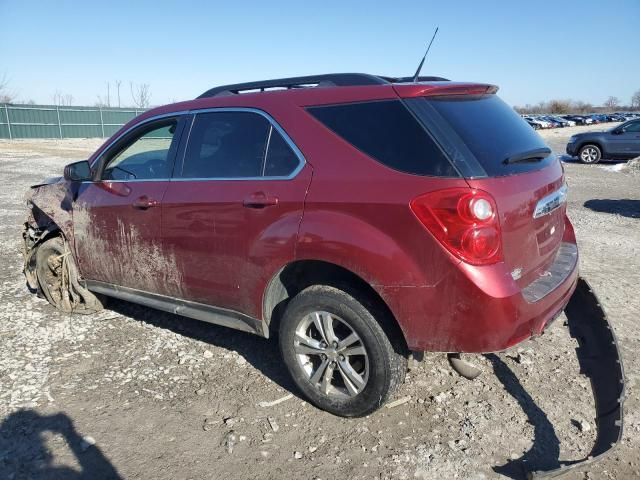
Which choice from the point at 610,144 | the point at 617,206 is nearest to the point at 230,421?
the point at 617,206

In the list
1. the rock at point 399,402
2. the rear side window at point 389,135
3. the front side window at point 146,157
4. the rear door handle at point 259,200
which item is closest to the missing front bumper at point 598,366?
the rock at point 399,402

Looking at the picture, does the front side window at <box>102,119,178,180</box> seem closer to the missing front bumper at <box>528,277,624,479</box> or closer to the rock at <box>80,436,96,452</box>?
the rock at <box>80,436,96,452</box>

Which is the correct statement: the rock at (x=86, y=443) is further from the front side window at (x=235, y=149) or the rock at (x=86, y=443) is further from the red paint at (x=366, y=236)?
the front side window at (x=235, y=149)

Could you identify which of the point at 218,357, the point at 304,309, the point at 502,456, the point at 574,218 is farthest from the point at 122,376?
the point at 574,218

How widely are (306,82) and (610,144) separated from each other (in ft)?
57.5

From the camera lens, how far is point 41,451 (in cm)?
274

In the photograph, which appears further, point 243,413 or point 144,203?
point 144,203

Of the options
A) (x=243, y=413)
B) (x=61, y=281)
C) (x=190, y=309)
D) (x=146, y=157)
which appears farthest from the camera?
(x=61, y=281)

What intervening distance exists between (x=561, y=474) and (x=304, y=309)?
5.01ft

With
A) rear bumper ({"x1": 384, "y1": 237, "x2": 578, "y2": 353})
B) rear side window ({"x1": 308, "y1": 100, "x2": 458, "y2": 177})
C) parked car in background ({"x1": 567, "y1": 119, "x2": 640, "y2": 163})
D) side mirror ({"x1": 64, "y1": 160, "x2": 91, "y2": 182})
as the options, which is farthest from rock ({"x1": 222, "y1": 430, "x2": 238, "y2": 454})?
parked car in background ({"x1": 567, "y1": 119, "x2": 640, "y2": 163})

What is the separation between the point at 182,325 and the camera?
4.42 meters

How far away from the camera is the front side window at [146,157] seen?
375cm

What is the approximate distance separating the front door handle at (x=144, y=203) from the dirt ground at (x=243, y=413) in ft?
3.74

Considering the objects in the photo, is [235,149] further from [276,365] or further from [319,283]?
[276,365]
